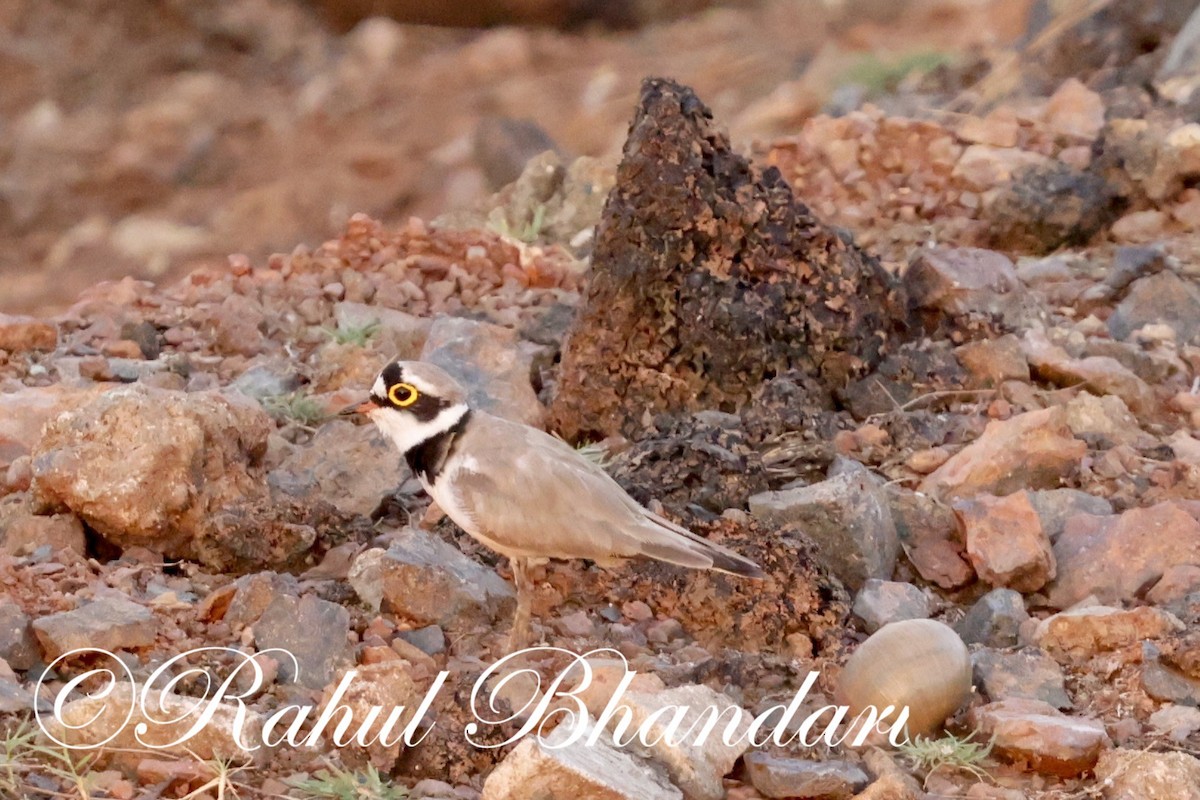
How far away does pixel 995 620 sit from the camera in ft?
13.3

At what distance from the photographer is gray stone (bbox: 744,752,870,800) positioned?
10.9 feet

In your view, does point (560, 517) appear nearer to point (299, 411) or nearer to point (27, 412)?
point (299, 411)

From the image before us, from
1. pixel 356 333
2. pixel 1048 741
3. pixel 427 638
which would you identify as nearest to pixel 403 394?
pixel 427 638

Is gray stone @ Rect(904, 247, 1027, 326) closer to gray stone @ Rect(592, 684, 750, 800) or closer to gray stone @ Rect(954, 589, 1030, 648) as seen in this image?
gray stone @ Rect(954, 589, 1030, 648)

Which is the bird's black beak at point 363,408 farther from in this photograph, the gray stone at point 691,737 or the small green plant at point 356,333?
the small green plant at point 356,333

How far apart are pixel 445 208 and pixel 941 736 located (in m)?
2.52

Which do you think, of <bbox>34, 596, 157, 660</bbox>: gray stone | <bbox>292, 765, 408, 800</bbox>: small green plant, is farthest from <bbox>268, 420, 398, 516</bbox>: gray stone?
<bbox>292, 765, 408, 800</bbox>: small green plant

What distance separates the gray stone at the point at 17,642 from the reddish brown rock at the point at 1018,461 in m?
2.59

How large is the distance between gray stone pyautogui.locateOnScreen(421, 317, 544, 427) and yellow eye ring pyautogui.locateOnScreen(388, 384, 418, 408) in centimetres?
98

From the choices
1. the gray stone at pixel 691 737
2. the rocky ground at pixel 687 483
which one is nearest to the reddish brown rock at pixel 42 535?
the rocky ground at pixel 687 483

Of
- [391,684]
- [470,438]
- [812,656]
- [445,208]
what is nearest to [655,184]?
[470,438]

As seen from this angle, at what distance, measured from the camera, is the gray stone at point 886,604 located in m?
4.12

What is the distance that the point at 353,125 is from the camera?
1446 mm

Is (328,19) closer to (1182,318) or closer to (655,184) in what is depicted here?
(655,184)
